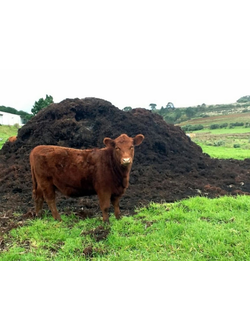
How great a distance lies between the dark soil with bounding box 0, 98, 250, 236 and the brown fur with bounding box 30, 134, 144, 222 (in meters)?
0.71

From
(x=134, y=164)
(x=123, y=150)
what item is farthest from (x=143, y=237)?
(x=134, y=164)

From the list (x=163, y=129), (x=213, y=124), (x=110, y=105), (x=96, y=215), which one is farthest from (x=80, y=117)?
(x=213, y=124)

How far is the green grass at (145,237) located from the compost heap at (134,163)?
0.82 metres

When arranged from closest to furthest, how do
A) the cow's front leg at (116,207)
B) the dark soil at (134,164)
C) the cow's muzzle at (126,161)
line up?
the cow's muzzle at (126,161) → the cow's front leg at (116,207) → the dark soil at (134,164)

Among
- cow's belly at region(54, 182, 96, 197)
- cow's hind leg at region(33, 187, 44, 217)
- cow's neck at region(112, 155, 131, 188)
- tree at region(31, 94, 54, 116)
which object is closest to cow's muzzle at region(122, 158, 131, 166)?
cow's neck at region(112, 155, 131, 188)

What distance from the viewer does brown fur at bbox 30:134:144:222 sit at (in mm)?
5391

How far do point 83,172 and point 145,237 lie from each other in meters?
1.78

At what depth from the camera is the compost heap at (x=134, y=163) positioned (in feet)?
23.0

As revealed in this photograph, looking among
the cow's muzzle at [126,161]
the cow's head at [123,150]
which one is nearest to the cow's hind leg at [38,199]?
the cow's head at [123,150]

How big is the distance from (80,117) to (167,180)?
523cm

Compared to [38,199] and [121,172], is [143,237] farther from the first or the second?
[38,199]

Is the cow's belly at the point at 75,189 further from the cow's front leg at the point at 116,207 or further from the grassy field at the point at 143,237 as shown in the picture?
the grassy field at the point at 143,237

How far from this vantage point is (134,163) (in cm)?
970

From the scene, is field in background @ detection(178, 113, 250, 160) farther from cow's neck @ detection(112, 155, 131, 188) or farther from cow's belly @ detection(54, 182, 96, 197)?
cow's belly @ detection(54, 182, 96, 197)
